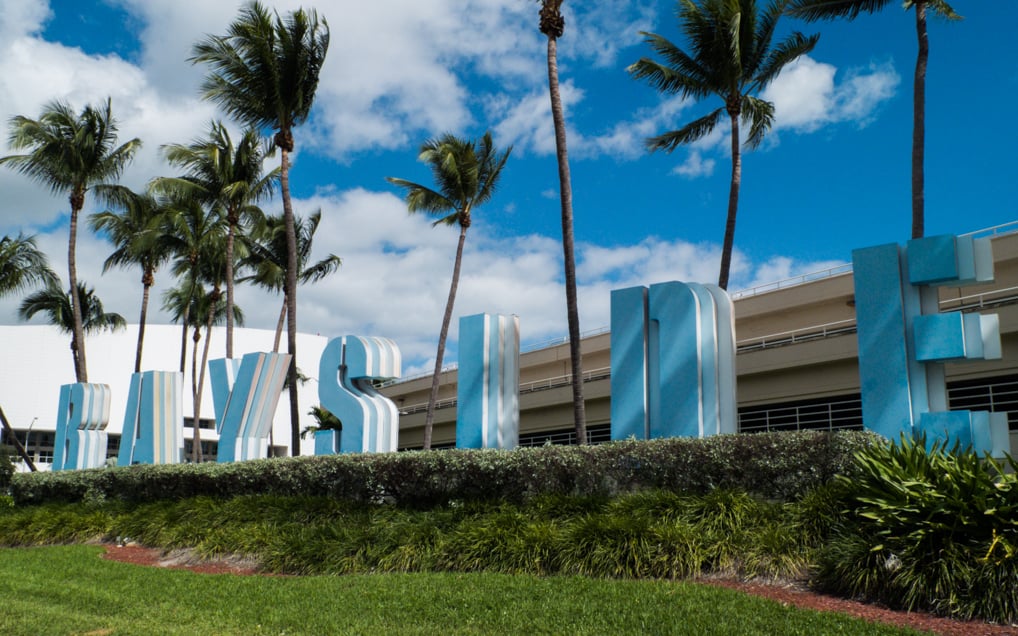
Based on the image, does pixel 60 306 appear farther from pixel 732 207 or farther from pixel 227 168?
pixel 732 207

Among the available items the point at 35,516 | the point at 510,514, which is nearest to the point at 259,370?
Answer: the point at 35,516

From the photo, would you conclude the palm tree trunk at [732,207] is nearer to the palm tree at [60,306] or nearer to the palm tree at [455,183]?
the palm tree at [455,183]

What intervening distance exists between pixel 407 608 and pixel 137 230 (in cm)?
3023

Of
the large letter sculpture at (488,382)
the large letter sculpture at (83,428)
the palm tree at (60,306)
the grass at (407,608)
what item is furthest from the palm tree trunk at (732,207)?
the palm tree at (60,306)

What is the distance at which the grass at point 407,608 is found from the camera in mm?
7852

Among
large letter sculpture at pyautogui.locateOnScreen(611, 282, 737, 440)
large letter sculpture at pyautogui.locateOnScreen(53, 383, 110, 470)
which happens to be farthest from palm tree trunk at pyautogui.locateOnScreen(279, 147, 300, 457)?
large letter sculpture at pyautogui.locateOnScreen(611, 282, 737, 440)

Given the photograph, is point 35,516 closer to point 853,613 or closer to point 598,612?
point 598,612

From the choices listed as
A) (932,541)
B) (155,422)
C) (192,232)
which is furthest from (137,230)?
(932,541)

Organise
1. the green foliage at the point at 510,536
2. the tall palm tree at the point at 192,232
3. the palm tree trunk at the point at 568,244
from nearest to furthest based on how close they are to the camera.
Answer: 1. the green foliage at the point at 510,536
2. the palm tree trunk at the point at 568,244
3. the tall palm tree at the point at 192,232

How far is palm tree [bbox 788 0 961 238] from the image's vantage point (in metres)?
18.2

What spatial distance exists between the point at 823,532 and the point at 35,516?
54.8 ft

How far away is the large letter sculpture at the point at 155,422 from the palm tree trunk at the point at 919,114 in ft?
62.3

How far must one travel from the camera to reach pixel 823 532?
31.8ft

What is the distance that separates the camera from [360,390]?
1889cm
